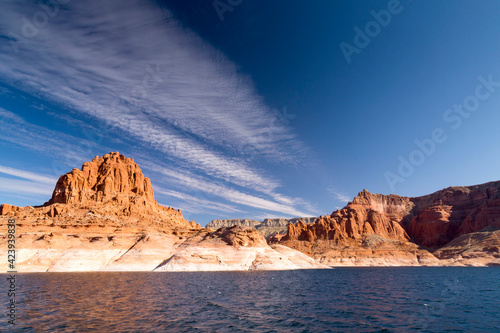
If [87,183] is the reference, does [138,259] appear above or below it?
below

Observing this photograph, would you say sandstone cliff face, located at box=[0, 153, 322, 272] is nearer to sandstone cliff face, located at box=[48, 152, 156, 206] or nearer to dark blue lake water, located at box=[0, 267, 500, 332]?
sandstone cliff face, located at box=[48, 152, 156, 206]

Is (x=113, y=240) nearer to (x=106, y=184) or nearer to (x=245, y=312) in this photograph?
(x=106, y=184)

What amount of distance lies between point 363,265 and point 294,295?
478ft

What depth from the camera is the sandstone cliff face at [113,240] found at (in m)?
95.2

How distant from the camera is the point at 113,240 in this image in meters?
105

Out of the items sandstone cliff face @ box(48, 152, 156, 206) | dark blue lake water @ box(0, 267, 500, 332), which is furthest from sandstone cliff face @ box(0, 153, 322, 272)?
dark blue lake water @ box(0, 267, 500, 332)

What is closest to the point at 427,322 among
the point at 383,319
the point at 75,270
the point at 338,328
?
the point at 383,319

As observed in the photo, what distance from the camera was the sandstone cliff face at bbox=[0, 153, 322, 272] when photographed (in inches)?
3750

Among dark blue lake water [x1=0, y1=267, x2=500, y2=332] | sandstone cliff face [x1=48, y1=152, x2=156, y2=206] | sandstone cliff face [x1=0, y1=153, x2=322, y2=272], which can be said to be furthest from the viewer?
sandstone cliff face [x1=48, y1=152, x2=156, y2=206]

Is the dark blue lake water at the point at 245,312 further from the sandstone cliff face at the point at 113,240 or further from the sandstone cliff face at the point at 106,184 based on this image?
the sandstone cliff face at the point at 106,184

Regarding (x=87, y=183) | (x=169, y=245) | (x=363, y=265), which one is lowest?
(x=363, y=265)

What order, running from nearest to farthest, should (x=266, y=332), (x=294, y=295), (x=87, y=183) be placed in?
(x=266, y=332) → (x=294, y=295) → (x=87, y=183)

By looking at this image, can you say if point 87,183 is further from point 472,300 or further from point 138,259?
point 472,300

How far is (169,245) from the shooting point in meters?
109
